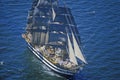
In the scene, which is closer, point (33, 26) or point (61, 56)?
point (61, 56)

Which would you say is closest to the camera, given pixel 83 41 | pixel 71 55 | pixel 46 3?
pixel 71 55

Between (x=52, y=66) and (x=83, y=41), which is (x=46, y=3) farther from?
(x=52, y=66)

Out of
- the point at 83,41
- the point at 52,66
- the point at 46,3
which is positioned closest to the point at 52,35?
the point at 46,3

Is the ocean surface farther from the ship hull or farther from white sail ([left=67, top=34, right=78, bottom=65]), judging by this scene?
white sail ([left=67, top=34, right=78, bottom=65])

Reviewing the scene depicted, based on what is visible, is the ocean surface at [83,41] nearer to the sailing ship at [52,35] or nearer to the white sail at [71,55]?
the sailing ship at [52,35]

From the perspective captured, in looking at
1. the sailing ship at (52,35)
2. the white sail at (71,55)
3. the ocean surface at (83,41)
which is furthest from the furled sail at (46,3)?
the white sail at (71,55)

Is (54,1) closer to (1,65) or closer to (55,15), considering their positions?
(55,15)

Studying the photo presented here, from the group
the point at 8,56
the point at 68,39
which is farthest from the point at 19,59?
the point at 68,39
